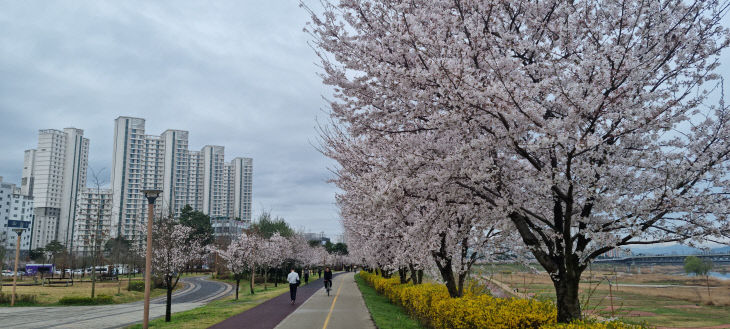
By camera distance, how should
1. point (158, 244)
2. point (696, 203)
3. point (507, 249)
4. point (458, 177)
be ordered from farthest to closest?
point (158, 244), point (507, 249), point (458, 177), point (696, 203)

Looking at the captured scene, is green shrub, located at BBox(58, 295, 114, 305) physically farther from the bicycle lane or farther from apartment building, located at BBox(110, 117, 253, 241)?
apartment building, located at BBox(110, 117, 253, 241)

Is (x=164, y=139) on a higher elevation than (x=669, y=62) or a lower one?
higher


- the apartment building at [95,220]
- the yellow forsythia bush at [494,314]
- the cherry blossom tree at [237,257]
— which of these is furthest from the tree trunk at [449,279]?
the apartment building at [95,220]

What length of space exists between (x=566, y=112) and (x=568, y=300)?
2.69 metres

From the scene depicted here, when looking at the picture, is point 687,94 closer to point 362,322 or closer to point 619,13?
point 619,13

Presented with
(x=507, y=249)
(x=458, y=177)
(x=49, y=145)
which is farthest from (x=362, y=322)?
(x=49, y=145)

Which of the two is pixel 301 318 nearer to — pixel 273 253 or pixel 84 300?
pixel 84 300

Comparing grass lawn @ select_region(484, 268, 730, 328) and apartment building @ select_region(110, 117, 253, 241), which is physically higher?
apartment building @ select_region(110, 117, 253, 241)

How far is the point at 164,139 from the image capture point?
127 m

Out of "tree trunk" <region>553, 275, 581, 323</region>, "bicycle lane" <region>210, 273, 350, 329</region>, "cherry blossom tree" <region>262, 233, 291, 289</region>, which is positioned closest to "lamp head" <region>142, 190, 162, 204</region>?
"bicycle lane" <region>210, 273, 350, 329</region>

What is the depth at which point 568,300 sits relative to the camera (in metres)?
5.92

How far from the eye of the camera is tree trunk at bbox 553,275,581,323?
5805mm

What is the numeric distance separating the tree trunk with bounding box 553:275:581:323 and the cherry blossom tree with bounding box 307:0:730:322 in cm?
2

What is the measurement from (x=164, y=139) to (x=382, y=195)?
5380 inches
